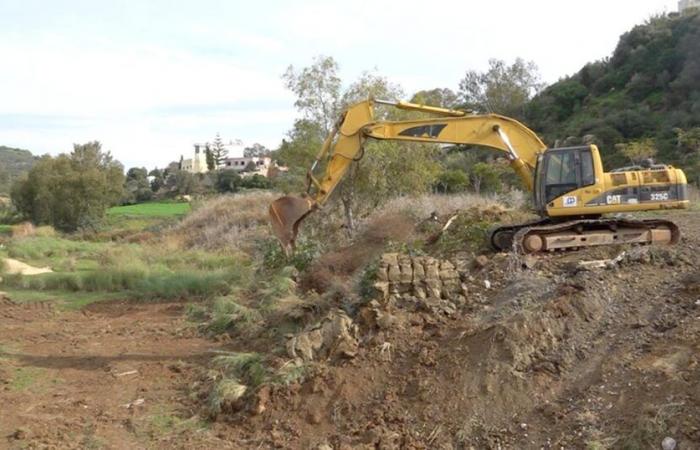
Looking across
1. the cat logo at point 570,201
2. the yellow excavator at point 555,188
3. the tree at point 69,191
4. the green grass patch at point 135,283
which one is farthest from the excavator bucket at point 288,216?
the tree at point 69,191

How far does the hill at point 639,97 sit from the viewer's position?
97.6ft

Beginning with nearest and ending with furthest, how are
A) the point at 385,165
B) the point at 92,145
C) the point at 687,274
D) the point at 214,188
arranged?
the point at 687,274
the point at 385,165
the point at 92,145
the point at 214,188

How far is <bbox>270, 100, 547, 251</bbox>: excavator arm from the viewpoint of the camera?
10570 millimetres

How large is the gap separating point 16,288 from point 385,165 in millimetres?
10018

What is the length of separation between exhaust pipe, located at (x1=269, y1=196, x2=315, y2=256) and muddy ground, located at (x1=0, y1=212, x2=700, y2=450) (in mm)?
1960

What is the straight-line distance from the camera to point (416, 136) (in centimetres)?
1094

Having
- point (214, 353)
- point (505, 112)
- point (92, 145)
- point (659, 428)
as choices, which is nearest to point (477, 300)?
point (659, 428)

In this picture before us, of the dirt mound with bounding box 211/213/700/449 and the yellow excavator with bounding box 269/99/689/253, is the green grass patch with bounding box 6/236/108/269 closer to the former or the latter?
the yellow excavator with bounding box 269/99/689/253

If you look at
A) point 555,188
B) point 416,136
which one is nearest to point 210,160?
point 416,136

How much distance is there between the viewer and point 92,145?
42.1 metres

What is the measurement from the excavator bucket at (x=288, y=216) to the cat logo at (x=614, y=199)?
14.9 ft

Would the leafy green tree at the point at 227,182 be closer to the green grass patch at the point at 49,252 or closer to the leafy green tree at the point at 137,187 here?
the leafy green tree at the point at 137,187

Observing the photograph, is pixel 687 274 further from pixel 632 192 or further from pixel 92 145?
pixel 92 145

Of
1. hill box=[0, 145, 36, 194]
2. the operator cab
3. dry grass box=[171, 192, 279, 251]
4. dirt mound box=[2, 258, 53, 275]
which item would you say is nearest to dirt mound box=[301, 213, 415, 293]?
the operator cab
